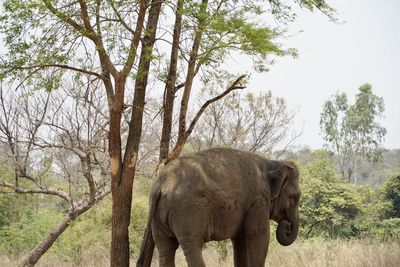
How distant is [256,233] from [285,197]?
2.96ft

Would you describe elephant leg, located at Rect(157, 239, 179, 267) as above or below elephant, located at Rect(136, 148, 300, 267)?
below

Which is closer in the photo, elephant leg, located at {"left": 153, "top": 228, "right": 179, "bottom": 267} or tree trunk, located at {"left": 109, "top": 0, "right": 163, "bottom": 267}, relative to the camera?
elephant leg, located at {"left": 153, "top": 228, "right": 179, "bottom": 267}

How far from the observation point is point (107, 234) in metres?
16.0

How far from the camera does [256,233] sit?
6.84 m

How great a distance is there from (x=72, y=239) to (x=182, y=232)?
11.2 m

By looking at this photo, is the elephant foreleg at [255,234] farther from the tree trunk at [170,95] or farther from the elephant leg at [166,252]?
the tree trunk at [170,95]

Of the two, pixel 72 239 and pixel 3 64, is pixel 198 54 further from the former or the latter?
pixel 72 239

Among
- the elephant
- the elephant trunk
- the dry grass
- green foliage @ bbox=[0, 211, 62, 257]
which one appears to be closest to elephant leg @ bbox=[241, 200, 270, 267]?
the elephant

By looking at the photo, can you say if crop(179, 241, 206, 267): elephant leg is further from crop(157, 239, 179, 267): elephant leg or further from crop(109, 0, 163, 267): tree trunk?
crop(109, 0, 163, 267): tree trunk

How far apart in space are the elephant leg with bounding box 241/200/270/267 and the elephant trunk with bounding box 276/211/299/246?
2.58ft

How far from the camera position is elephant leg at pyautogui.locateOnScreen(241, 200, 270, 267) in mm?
6801

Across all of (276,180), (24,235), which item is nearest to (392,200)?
(24,235)

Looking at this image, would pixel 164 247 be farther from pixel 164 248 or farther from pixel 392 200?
pixel 392 200

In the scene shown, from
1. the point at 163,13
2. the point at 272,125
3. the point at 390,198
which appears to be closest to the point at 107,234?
the point at 272,125
